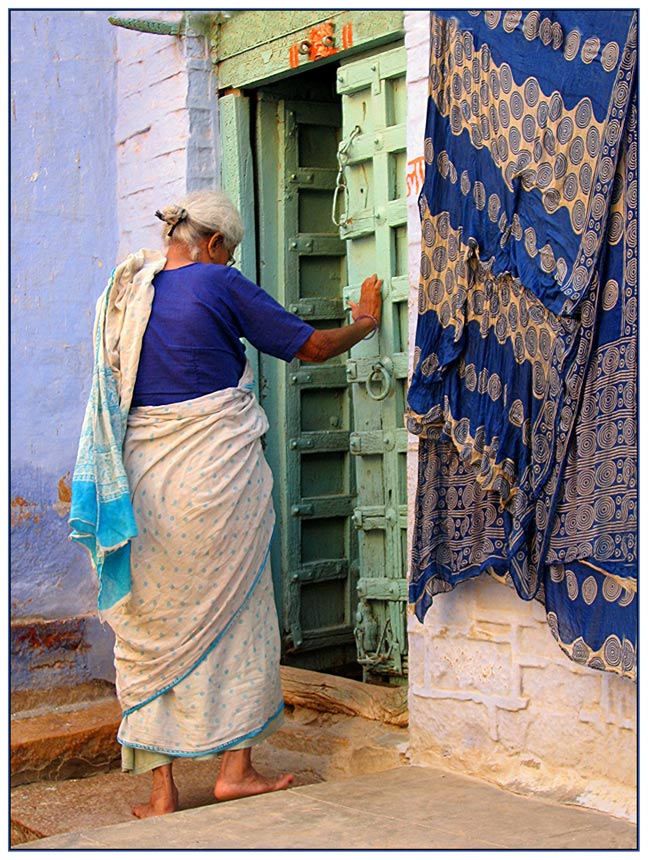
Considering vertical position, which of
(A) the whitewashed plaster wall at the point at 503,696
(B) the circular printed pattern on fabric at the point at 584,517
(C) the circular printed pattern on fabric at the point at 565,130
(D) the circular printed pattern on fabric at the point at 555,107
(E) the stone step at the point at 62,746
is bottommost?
(E) the stone step at the point at 62,746

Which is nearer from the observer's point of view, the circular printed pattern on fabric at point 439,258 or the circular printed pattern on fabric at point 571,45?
the circular printed pattern on fabric at point 571,45

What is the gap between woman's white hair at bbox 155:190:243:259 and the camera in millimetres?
4172

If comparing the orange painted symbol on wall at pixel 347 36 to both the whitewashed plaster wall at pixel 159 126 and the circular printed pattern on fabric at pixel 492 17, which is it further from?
the circular printed pattern on fabric at pixel 492 17

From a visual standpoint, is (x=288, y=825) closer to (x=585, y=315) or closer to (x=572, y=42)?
(x=585, y=315)

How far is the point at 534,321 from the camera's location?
3.68 meters

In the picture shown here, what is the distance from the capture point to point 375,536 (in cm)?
497

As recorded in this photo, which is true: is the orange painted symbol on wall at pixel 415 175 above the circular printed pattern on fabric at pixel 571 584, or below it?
above

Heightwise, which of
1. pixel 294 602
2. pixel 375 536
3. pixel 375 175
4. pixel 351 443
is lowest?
pixel 294 602

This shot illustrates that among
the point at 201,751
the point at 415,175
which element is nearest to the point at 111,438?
the point at 201,751

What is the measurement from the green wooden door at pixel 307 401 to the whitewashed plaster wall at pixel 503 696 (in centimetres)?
129

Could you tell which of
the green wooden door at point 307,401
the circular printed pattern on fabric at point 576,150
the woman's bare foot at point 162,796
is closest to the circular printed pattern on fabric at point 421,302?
the circular printed pattern on fabric at point 576,150

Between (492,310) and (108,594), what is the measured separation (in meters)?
1.54

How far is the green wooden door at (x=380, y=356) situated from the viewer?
4695 millimetres
